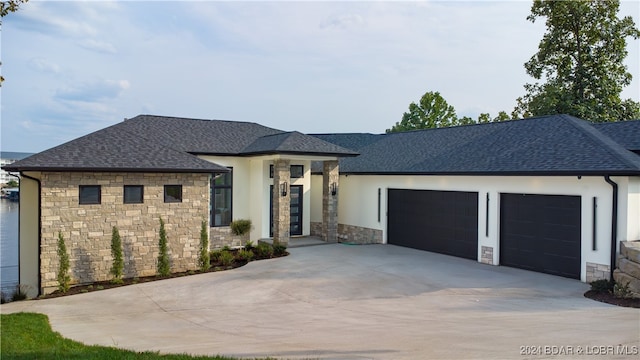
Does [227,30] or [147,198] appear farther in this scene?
[227,30]

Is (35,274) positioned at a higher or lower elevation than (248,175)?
lower

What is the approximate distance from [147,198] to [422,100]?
35966 millimetres

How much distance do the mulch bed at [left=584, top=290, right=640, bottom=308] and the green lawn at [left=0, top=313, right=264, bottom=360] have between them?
836 cm

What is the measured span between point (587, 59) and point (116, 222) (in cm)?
2653

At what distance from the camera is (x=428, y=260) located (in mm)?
14789

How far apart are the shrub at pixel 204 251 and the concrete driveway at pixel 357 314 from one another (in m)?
1.16

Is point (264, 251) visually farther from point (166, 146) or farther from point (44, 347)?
point (44, 347)

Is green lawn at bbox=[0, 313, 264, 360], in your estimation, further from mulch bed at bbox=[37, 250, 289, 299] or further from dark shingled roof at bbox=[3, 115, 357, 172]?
dark shingled roof at bbox=[3, 115, 357, 172]

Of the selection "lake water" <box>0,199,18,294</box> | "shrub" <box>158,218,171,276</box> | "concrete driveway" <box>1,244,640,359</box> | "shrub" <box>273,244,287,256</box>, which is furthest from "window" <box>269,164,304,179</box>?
"lake water" <box>0,199,18,294</box>

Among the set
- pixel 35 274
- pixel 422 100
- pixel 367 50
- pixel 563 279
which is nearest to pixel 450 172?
pixel 563 279

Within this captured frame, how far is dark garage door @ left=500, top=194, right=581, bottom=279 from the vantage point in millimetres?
12070

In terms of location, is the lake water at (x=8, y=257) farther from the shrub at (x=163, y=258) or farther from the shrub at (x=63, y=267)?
the shrub at (x=163, y=258)

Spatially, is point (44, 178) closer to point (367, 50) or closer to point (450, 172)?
point (450, 172)

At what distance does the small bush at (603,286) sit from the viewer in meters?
10.6
